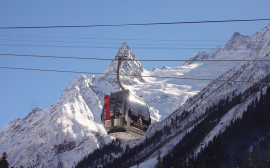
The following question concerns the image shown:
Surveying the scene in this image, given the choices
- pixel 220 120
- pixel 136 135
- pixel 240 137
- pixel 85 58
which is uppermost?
pixel 220 120

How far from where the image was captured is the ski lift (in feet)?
81.1

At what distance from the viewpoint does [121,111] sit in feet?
81.8

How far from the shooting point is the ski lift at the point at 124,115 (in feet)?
81.1

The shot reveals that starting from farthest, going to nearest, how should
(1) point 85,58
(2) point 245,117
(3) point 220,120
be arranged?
(3) point 220,120, (2) point 245,117, (1) point 85,58

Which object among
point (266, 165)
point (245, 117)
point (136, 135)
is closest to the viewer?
point (136, 135)

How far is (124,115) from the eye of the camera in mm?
24781

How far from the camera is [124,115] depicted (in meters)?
24.8

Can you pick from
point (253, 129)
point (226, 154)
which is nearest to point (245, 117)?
point (253, 129)

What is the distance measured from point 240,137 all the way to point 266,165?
4046cm

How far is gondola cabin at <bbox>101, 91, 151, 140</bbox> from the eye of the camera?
2475cm

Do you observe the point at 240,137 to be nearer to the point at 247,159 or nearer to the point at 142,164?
the point at 247,159

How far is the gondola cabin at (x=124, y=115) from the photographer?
2475 cm

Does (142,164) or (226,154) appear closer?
(226,154)

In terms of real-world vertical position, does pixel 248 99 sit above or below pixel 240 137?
above
